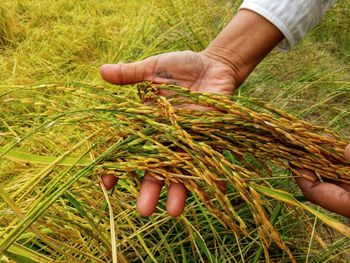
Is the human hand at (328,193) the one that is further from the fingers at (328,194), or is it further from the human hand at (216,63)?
the human hand at (216,63)

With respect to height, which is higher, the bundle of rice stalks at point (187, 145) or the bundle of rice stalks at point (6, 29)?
the bundle of rice stalks at point (187, 145)

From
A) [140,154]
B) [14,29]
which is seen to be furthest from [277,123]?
[14,29]

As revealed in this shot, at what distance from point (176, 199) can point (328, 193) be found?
41 centimetres

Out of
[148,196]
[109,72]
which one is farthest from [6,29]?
[148,196]

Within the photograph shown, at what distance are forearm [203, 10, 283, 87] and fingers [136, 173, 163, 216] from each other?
2.25 ft

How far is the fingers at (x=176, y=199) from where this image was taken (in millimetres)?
1120

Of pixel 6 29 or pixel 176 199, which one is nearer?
pixel 176 199

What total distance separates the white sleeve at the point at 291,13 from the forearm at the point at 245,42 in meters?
0.03

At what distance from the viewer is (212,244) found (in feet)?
4.91

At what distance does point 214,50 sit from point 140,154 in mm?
764

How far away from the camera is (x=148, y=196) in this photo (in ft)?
3.80

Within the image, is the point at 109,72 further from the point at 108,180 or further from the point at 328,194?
the point at 328,194

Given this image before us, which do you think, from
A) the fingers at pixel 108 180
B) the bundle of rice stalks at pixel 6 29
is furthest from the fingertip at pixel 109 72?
the bundle of rice stalks at pixel 6 29

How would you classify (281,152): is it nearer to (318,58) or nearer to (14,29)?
(318,58)
